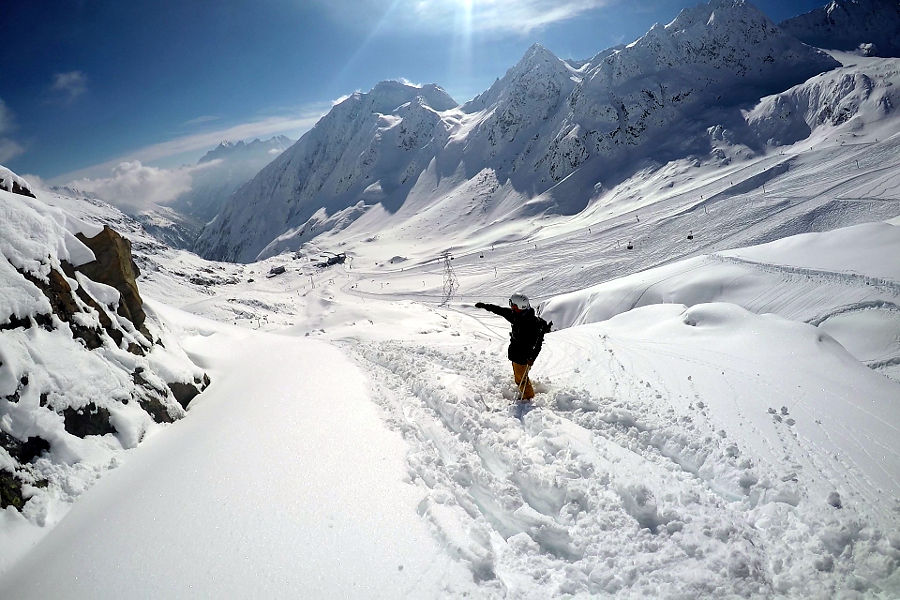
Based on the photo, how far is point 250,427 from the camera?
6164mm

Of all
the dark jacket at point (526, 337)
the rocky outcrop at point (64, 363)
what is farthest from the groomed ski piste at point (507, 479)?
the dark jacket at point (526, 337)

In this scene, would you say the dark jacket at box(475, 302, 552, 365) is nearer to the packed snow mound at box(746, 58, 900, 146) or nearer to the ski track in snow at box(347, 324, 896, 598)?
the ski track in snow at box(347, 324, 896, 598)

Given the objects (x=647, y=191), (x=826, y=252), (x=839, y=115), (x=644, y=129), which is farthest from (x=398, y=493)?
(x=644, y=129)

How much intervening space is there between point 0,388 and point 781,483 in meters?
8.23

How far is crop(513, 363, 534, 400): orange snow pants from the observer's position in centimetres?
691

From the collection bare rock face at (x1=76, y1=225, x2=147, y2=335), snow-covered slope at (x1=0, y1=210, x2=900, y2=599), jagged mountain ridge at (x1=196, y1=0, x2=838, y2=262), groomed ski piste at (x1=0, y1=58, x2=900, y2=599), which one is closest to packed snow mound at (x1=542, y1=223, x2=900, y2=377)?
groomed ski piste at (x1=0, y1=58, x2=900, y2=599)

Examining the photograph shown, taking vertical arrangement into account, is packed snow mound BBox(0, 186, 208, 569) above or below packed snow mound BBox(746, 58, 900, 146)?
below

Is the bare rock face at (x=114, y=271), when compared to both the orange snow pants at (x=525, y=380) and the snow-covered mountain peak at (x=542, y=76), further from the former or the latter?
the snow-covered mountain peak at (x=542, y=76)

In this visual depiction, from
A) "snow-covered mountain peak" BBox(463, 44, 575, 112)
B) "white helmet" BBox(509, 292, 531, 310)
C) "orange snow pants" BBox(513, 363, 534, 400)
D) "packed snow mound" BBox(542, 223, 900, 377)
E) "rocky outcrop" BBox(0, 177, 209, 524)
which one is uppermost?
"snow-covered mountain peak" BBox(463, 44, 575, 112)

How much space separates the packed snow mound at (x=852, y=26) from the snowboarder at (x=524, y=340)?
17379 cm

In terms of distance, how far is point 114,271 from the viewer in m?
8.25

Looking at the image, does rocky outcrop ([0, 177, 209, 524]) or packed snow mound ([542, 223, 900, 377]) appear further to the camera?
packed snow mound ([542, 223, 900, 377])

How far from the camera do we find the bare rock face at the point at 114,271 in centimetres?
788

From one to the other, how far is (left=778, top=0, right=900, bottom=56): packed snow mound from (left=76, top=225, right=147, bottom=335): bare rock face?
178307 millimetres
